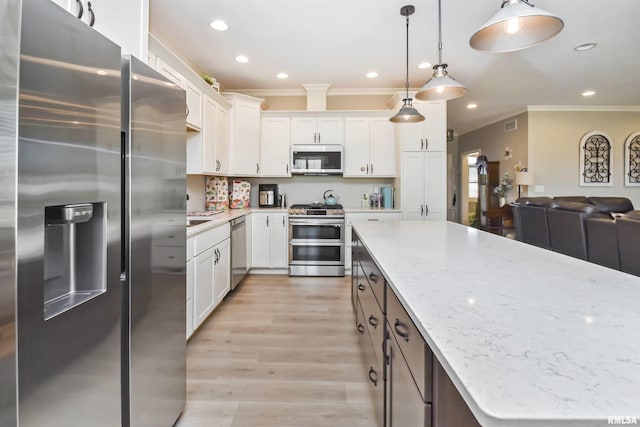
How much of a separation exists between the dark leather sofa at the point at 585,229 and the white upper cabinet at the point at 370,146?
182cm

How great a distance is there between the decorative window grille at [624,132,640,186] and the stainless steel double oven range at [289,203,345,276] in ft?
18.7

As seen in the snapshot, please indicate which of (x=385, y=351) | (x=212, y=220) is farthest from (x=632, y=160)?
(x=212, y=220)

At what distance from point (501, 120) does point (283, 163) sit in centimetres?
510

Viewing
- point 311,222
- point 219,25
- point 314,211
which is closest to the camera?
point 219,25

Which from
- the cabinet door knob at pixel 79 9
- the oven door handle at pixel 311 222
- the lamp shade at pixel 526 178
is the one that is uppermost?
the cabinet door knob at pixel 79 9

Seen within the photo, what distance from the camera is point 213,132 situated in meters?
3.57

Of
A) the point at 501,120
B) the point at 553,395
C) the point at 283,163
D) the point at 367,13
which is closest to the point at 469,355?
the point at 553,395

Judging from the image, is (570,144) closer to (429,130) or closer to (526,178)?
(526,178)

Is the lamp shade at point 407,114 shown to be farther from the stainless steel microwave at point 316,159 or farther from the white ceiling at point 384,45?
the stainless steel microwave at point 316,159

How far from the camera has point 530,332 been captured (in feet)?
2.27

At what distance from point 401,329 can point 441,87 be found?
1.73 m

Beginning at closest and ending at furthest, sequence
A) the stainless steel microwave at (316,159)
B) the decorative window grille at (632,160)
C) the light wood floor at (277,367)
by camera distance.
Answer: the light wood floor at (277,367) < the stainless steel microwave at (316,159) < the decorative window grille at (632,160)

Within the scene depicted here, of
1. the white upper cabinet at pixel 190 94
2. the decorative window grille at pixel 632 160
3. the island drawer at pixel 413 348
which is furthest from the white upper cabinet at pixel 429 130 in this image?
the decorative window grille at pixel 632 160

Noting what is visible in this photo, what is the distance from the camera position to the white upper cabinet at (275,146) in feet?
14.8
